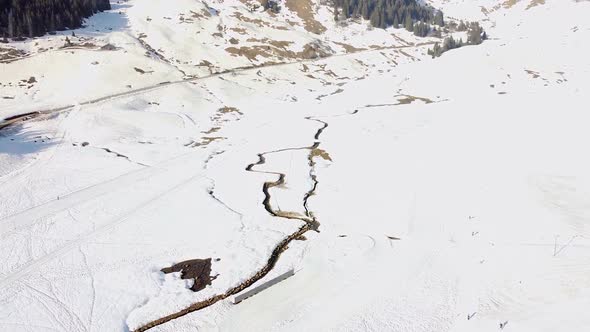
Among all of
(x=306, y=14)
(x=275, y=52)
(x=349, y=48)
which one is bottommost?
(x=275, y=52)

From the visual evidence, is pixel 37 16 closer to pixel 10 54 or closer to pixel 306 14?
pixel 10 54

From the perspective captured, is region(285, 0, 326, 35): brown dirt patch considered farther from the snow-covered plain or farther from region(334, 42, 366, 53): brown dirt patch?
the snow-covered plain

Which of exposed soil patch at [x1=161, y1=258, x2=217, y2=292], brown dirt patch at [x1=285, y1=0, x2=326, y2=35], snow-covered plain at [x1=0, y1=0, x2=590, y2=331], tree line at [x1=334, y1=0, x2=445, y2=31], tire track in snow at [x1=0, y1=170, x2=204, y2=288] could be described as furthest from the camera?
tree line at [x1=334, y1=0, x2=445, y2=31]

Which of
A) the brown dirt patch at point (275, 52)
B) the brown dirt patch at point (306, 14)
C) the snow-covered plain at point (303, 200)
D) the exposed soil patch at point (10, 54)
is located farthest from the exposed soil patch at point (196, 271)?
the brown dirt patch at point (306, 14)

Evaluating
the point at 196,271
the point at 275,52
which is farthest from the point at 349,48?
the point at 196,271

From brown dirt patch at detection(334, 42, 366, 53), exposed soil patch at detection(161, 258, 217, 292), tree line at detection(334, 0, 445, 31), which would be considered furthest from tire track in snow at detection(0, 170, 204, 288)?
tree line at detection(334, 0, 445, 31)

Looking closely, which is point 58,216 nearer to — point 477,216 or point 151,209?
point 151,209

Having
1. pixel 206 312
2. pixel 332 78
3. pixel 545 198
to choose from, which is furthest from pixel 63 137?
pixel 332 78
